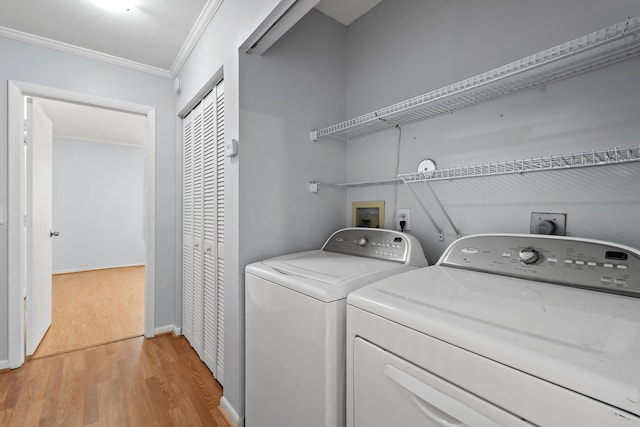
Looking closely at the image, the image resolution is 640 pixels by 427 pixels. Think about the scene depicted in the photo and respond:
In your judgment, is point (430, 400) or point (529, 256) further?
point (529, 256)

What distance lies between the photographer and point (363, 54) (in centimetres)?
195

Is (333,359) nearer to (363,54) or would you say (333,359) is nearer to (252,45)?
(252,45)

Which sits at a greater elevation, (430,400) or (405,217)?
(405,217)

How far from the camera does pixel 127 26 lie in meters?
2.04

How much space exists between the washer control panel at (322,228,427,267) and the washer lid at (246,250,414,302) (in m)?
0.05

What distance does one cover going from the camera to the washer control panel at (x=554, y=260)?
2.80 ft

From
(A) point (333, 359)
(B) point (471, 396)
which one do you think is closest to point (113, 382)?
(A) point (333, 359)

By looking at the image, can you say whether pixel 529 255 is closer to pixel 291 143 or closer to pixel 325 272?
pixel 325 272

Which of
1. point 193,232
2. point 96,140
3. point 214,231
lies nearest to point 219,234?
point 214,231

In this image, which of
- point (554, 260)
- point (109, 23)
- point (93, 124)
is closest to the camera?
point (554, 260)

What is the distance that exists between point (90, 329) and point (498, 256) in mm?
3479

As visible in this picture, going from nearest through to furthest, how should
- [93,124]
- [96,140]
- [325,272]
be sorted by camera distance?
1. [325,272]
2. [93,124]
3. [96,140]

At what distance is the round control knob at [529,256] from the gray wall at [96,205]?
6.52 m

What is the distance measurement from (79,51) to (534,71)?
3103mm
